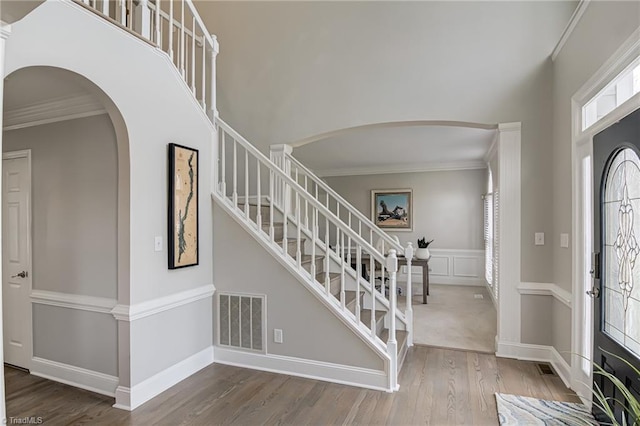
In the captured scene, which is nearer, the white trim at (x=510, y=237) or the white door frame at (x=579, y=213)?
the white door frame at (x=579, y=213)

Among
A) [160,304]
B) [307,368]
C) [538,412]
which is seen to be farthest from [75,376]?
[538,412]

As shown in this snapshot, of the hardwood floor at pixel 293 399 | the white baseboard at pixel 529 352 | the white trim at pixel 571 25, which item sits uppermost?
the white trim at pixel 571 25

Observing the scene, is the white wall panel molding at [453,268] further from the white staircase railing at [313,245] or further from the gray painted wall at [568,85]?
the gray painted wall at [568,85]

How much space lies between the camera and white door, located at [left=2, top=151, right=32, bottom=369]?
3.24 meters

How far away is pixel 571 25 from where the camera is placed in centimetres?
295

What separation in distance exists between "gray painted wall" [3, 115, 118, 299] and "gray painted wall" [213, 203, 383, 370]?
967mm

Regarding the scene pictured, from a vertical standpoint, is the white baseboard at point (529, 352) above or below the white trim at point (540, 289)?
below

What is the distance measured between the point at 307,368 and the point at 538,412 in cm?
176

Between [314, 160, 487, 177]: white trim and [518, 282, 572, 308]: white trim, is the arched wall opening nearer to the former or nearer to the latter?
[518, 282, 572, 308]: white trim

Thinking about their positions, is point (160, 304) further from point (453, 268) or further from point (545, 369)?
point (453, 268)

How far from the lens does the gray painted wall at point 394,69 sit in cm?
356

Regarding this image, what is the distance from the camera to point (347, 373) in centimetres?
302

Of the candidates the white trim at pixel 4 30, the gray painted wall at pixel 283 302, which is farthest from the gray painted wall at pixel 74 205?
the white trim at pixel 4 30

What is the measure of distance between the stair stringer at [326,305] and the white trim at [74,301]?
1.15 meters
